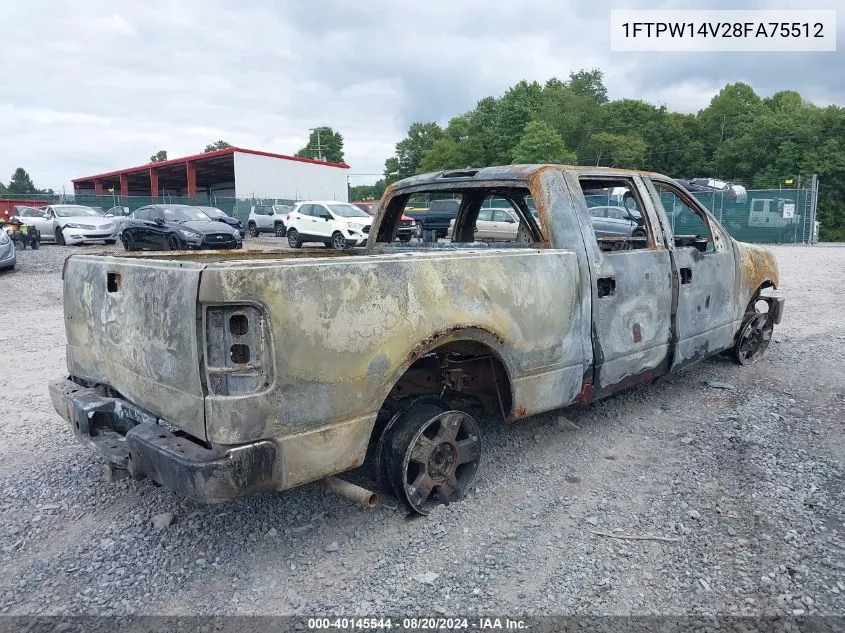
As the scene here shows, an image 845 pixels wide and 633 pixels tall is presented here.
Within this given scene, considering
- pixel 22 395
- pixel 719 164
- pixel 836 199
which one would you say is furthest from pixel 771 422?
pixel 719 164

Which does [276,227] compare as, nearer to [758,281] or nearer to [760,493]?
[758,281]

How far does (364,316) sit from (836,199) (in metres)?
52.3

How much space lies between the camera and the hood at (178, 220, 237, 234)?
1670 centimetres

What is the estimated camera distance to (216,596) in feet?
8.35

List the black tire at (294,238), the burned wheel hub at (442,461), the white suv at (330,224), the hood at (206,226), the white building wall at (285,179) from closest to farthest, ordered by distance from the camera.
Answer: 1. the burned wheel hub at (442,461)
2. the hood at (206,226)
3. the white suv at (330,224)
4. the black tire at (294,238)
5. the white building wall at (285,179)

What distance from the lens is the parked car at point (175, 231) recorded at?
1659 cm

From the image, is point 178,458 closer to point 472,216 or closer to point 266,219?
point 472,216

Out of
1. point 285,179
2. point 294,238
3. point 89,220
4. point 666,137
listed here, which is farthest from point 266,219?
point 666,137

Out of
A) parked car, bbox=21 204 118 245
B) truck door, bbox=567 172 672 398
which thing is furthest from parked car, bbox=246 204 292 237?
truck door, bbox=567 172 672 398

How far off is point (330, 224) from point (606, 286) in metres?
18.0

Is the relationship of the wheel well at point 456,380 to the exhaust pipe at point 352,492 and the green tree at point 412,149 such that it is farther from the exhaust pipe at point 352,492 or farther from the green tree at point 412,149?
the green tree at point 412,149

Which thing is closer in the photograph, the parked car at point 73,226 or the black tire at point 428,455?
the black tire at point 428,455

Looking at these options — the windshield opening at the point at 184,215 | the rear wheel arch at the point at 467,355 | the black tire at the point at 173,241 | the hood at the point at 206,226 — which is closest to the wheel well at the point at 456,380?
the rear wheel arch at the point at 467,355

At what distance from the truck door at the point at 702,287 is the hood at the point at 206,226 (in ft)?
46.5
